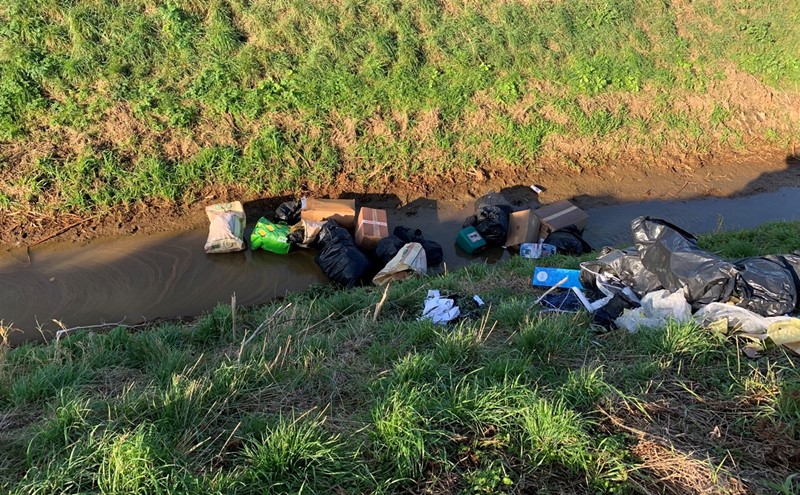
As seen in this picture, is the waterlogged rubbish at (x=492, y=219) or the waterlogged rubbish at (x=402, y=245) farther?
the waterlogged rubbish at (x=492, y=219)

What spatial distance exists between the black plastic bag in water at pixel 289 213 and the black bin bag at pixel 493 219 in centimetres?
238

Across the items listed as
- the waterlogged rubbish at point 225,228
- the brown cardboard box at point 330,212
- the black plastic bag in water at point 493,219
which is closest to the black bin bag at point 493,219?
the black plastic bag in water at point 493,219

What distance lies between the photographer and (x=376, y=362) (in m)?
3.88

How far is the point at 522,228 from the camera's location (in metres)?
7.23

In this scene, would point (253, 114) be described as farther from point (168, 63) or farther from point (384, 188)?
point (384, 188)

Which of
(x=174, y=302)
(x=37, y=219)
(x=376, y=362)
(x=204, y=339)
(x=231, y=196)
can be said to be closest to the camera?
(x=376, y=362)

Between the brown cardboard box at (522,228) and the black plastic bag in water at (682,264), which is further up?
the black plastic bag in water at (682,264)

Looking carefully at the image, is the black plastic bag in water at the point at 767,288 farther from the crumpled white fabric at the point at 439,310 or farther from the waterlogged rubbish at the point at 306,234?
the waterlogged rubbish at the point at 306,234

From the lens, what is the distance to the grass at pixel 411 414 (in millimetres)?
2750

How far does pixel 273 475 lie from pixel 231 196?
540 centimetres

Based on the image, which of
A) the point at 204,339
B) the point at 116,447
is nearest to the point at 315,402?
the point at 116,447

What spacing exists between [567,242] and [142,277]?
517 cm

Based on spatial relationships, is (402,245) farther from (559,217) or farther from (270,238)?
(559,217)

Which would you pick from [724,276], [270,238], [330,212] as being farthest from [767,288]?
[270,238]
